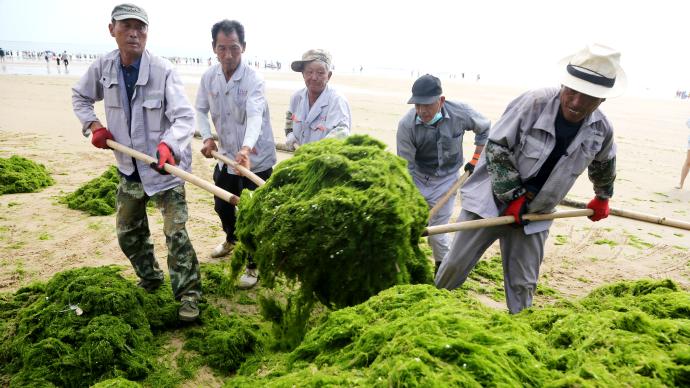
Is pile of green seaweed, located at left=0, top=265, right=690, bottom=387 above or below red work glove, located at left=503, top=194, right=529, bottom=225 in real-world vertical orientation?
below

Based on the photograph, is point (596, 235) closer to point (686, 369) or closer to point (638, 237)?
point (638, 237)

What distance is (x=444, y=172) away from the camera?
16.1 ft

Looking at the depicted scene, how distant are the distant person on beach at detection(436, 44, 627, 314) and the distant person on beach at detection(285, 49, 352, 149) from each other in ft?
5.01

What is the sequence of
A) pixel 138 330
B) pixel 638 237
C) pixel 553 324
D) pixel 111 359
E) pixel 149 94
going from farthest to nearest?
pixel 638 237, pixel 149 94, pixel 138 330, pixel 111 359, pixel 553 324

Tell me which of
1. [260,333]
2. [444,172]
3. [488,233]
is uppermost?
[444,172]

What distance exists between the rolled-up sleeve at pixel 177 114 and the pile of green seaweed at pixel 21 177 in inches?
201

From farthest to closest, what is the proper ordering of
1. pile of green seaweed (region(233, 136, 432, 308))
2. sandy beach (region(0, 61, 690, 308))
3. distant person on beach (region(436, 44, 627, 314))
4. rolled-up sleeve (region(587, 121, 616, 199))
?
sandy beach (region(0, 61, 690, 308))
rolled-up sleeve (region(587, 121, 616, 199))
distant person on beach (region(436, 44, 627, 314))
pile of green seaweed (region(233, 136, 432, 308))

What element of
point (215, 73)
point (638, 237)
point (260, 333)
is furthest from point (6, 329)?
point (638, 237)

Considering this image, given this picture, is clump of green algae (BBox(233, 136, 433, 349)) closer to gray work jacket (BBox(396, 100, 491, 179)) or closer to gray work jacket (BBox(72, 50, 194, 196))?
gray work jacket (BBox(72, 50, 194, 196))

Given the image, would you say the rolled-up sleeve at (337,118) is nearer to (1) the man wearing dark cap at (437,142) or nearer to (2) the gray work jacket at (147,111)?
(1) the man wearing dark cap at (437,142)

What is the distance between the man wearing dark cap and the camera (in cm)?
466

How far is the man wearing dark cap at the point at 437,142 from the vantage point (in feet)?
15.3

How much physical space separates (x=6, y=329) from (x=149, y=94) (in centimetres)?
227

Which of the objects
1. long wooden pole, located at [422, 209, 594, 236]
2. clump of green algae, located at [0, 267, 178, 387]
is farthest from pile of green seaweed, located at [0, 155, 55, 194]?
long wooden pole, located at [422, 209, 594, 236]
